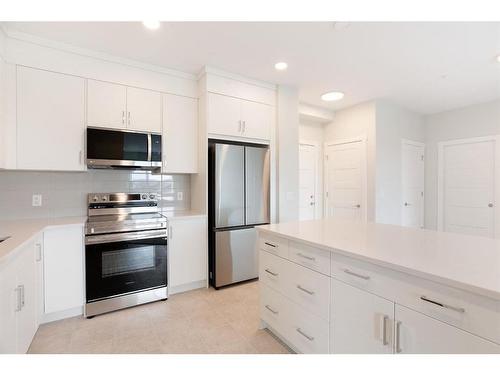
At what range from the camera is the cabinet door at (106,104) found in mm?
2471

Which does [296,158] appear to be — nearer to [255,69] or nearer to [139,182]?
[255,69]

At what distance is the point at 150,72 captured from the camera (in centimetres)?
276

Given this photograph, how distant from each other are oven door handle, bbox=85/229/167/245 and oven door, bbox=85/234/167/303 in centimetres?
1

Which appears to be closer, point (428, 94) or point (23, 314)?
point (23, 314)

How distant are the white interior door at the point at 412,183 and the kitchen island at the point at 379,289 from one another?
3.06m

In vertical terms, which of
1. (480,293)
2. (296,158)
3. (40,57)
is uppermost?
(40,57)

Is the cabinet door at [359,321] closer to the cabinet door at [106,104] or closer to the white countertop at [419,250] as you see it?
the white countertop at [419,250]

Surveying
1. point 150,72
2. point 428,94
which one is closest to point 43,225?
point 150,72

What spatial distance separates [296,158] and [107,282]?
268 centimetres

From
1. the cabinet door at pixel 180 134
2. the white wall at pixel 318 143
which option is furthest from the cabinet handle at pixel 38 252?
the white wall at pixel 318 143

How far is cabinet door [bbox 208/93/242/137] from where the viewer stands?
291cm

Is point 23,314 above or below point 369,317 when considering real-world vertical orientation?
below

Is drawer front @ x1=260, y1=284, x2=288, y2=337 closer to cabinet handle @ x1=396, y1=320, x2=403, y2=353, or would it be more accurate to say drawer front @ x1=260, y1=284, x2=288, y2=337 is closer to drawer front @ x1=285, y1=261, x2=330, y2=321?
drawer front @ x1=285, y1=261, x2=330, y2=321

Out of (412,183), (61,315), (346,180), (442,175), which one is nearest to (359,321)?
(61,315)
